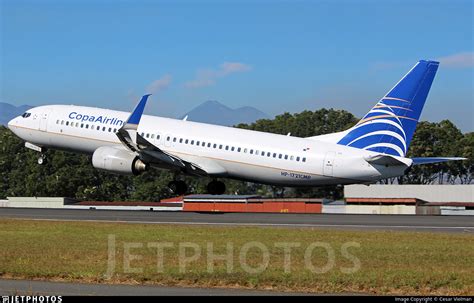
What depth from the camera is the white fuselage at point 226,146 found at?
2132 inches

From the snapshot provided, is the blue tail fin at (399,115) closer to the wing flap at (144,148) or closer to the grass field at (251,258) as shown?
the wing flap at (144,148)

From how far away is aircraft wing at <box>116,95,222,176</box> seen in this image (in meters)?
54.2

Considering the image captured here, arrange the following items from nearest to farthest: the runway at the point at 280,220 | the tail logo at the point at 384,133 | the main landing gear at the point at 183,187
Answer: the runway at the point at 280,220, the tail logo at the point at 384,133, the main landing gear at the point at 183,187

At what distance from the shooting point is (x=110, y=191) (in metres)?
142

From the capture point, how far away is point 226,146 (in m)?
56.7

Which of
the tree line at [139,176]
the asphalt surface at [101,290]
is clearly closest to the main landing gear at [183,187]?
the asphalt surface at [101,290]

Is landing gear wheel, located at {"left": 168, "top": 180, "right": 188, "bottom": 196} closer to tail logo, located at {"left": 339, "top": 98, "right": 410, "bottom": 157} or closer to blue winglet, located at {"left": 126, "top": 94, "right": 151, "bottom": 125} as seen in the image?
blue winglet, located at {"left": 126, "top": 94, "right": 151, "bottom": 125}

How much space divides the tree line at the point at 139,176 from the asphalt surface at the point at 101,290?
114 m

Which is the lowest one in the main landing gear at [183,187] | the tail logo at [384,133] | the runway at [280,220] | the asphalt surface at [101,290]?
the asphalt surface at [101,290]

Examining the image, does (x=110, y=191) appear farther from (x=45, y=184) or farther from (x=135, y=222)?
(x=135, y=222)

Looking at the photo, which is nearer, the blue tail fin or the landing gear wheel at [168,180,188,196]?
the blue tail fin

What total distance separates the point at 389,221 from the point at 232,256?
19888 mm

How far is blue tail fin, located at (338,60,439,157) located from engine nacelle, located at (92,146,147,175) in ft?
48.0

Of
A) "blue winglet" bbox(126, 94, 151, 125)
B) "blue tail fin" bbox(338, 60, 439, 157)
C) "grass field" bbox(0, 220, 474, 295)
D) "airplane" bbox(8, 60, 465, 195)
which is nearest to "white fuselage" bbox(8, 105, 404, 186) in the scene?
"airplane" bbox(8, 60, 465, 195)
